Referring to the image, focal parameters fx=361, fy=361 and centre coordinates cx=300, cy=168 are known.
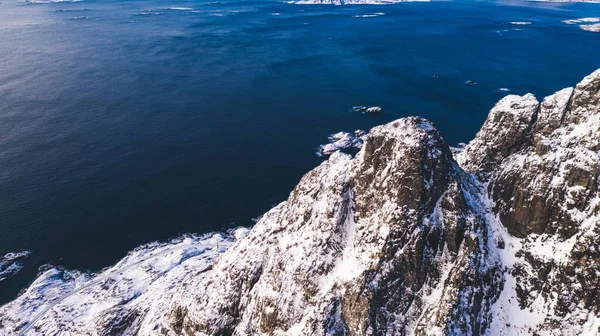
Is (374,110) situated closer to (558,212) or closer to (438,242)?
(438,242)

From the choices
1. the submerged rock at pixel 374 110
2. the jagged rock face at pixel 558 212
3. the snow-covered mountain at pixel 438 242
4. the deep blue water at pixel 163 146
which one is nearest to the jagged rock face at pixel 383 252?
the snow-covered mountain at pixel 438 242

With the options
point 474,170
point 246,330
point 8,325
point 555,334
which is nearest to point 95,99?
point 8,325

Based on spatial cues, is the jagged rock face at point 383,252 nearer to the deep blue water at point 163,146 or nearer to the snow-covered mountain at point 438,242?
the snow-covered mountain at point 438,242

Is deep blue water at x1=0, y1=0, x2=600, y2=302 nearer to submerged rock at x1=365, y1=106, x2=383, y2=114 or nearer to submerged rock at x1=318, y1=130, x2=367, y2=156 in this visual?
submerged rock at x1=365, y1=106, x2=383, y2=114

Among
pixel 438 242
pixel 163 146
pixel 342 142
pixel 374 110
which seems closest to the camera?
pixel 438 242

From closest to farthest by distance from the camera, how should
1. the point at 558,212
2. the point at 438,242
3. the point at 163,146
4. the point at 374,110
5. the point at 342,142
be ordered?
the point at 558,212 < the point at 438,242 < the point at 342,142 < the point at 163,146 < the point at 374,110

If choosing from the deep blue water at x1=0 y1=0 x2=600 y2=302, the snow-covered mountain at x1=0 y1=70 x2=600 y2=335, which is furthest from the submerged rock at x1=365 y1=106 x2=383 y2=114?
the snow-covered mountain at x1=0 y1=70 x2=600 y2=335

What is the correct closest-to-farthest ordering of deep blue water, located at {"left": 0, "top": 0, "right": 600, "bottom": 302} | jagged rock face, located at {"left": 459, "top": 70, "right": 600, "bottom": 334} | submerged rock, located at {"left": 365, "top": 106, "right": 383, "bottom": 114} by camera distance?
jagged rock face, located at {"left": 459, "top": 70, "right": 600, "bottom": 334} < deep blue water, located at {"left": 0, "top": 0, "right": 600, "bottom": 302} < submerged rock, located at {"left": 365, "top": 106, "right": 383, "bottom": 114}

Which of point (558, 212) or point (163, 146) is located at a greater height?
point (558, 212)

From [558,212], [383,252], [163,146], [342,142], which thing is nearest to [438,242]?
[383,252]
